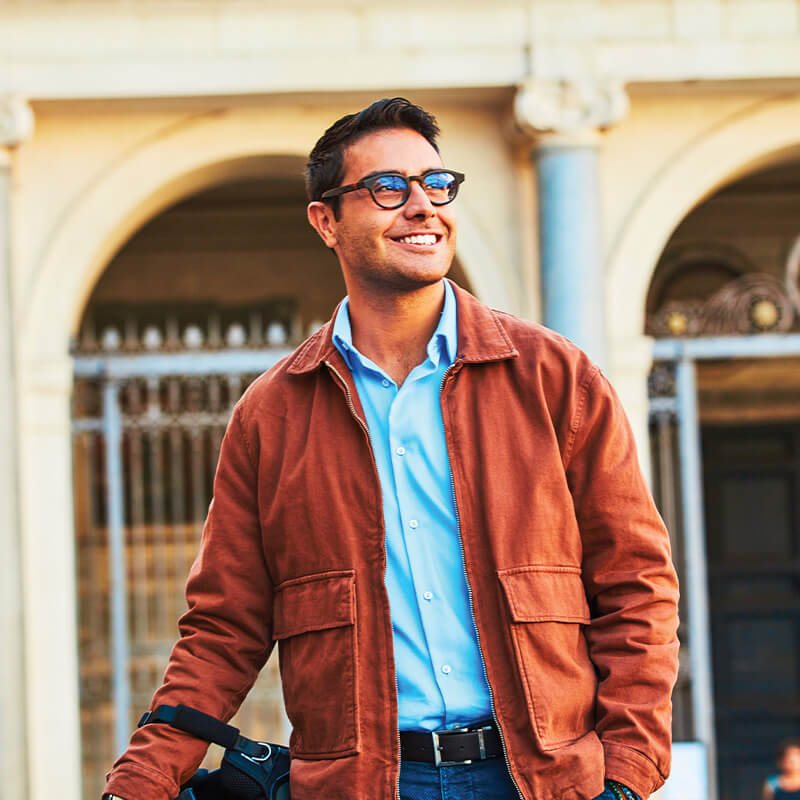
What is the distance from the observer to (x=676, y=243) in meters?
9.37

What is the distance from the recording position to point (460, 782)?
2.22m

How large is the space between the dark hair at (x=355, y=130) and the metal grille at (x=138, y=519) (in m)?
4.37

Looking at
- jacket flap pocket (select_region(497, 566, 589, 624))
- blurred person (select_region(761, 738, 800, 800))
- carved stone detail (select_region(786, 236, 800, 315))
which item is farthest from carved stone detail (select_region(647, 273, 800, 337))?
jacket flap pocket (select_region(497, 566, 589, 624))

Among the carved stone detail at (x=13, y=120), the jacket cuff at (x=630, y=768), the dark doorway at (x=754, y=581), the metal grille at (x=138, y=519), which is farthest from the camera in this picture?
the dark doorway at (x=754, y=581)

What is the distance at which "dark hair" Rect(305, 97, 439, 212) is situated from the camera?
239 centimetres

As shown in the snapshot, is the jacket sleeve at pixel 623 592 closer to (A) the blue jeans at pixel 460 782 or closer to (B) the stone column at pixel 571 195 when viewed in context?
(A) the blue jeans at pixel 460 782

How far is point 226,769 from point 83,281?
186 inches

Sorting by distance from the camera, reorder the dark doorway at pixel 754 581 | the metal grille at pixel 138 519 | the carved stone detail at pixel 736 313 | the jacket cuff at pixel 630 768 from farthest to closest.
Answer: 1. the dark doorway at pixel 754 581
2. the carved stone detail at pixel 736 313
3. the metal grille at pixel 138 519
4. the jacket cuff at pixel 630 768

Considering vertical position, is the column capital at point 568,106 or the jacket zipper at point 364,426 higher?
the column capital at point 568,106

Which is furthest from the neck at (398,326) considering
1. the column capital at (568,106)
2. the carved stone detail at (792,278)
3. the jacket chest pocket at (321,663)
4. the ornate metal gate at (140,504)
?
the carved stone detail at (792,278)

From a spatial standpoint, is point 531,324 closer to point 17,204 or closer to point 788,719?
point 17,204

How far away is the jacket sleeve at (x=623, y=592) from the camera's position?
87.0 inches

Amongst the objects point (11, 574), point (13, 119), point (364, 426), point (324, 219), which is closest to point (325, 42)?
point (13, 119)

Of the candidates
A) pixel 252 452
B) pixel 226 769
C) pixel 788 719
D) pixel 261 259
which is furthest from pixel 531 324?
pixel 788 719
